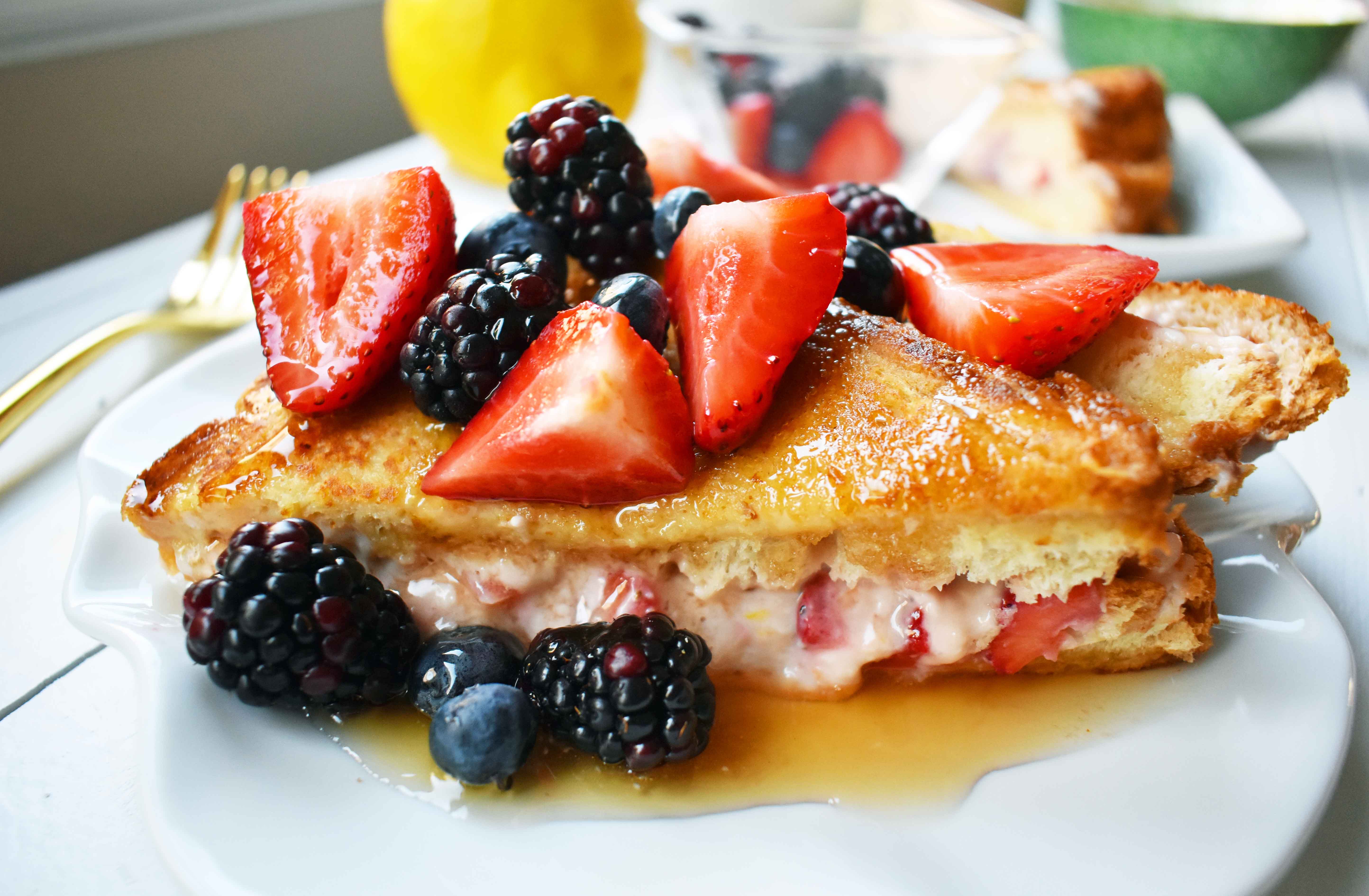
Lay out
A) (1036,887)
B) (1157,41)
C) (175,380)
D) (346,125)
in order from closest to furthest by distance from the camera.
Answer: (1036,887), (175,380), (1157,41), (346,125)

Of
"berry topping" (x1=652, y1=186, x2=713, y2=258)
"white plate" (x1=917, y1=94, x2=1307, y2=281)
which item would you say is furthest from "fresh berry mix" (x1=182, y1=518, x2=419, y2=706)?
"white plate" (x1=917, y1=94, x2=1307, y2=281)

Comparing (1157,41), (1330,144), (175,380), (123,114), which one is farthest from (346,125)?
(1330,144)

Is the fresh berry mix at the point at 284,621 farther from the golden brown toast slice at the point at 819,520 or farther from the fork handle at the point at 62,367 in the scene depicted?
the fork handle at the point at 62,367

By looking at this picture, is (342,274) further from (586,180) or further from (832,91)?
(832,91)

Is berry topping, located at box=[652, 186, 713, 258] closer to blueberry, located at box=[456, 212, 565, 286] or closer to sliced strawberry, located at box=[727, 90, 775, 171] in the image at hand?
blueberry, located at box=[456, 212, 565, 286]

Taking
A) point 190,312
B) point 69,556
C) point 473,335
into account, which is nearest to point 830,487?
point 473,335

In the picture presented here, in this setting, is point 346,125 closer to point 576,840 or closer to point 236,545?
point 236,545
